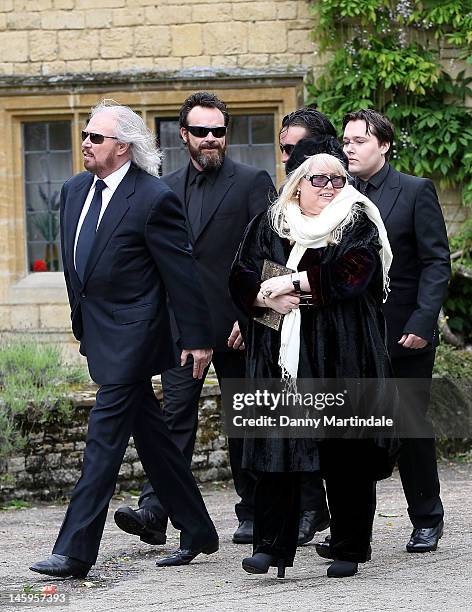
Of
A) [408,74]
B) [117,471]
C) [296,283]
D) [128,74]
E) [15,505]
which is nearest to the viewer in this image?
[296,283]

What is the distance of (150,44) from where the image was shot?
13.0 meters

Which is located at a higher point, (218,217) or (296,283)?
(218,217)

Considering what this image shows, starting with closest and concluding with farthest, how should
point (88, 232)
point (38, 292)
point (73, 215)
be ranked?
point (88, 232)
point (73, 215)
point (38, 292)

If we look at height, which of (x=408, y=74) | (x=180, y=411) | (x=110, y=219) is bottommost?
(x=180, y=411)

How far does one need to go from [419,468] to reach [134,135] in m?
1.96

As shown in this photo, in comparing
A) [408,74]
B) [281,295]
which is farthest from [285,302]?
[408,74]

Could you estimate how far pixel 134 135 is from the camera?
225 inches

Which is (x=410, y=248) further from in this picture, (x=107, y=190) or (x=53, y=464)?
(x=53, y=464)

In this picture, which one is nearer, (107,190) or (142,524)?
(107,190)

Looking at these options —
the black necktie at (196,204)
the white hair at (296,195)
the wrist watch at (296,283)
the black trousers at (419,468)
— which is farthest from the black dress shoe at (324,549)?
the black necktie at (196,204)

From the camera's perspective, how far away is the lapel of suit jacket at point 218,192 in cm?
640

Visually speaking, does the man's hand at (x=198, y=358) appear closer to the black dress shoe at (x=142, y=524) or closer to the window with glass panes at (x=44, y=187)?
the black dress shoe at (x=142, y=524)

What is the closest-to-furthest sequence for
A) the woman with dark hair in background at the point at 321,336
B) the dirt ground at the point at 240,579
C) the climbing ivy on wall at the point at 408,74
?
the dirt ground at the point at 240,579, the woman with dark hair in background at the point at 321,336, the climbing ivy on wall at the point at 408,74

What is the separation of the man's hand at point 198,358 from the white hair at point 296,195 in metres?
0.66
